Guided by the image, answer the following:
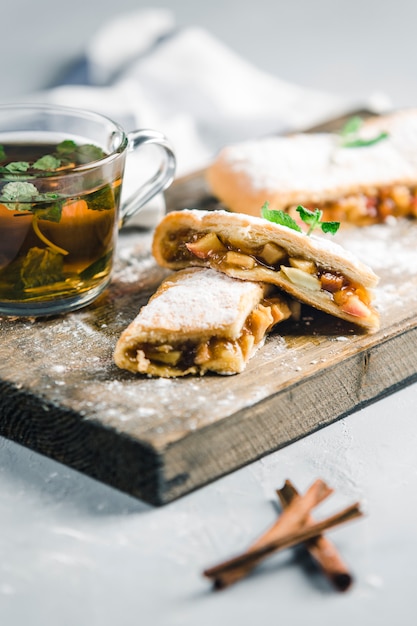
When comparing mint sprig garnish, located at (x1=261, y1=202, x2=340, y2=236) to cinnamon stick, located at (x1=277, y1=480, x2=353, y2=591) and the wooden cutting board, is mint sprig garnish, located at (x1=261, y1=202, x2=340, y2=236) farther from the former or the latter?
cinnamon stick, located at (x1=277, y1=480, x2=353, y2=591)

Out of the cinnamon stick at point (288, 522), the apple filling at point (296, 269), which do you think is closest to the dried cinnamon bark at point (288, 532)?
the cinnamon stick at point (288, 522)

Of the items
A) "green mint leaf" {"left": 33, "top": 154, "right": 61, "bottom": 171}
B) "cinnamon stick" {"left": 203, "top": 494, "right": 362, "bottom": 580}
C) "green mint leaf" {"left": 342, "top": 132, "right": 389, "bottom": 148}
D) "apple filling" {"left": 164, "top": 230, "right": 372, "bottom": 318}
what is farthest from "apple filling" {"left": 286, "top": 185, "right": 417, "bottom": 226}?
"cinnamon stick" {"left": 203, "top": 494, "right": 362, "bottom": 580}

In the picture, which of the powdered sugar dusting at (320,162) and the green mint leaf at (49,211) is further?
the powdered sugar dusting at (320,162)

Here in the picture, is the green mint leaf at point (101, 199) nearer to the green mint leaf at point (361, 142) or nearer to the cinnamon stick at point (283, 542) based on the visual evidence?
the cinnamon stick at point (283, 542)

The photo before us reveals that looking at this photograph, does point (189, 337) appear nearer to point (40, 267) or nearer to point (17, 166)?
point (40, 267)

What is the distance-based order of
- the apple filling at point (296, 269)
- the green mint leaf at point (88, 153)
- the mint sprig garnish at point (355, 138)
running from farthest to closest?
1. the mint sprig garnish at point (355, 138)
2. the green mint leaf at point (88, 153)
3. the apple filling at point (296, 269)

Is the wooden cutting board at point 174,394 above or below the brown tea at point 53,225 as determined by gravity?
below

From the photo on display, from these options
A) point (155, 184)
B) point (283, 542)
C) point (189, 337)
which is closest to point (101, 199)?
point (155, 184)
